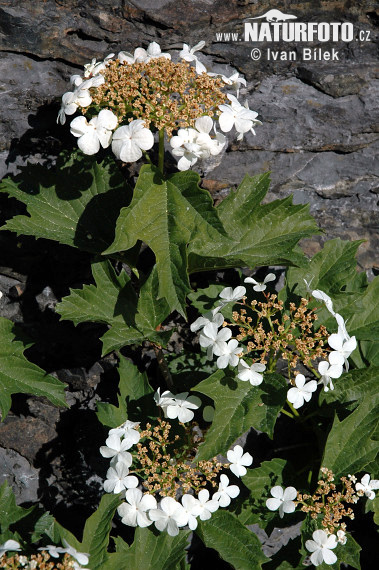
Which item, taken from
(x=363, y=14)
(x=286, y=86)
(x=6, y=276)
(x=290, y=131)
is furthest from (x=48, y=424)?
(x=363, y=14)

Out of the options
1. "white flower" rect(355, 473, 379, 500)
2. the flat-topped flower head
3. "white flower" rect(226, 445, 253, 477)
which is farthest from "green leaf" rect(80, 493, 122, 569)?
the flat-topped flower head

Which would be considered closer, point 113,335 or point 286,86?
point 113,335

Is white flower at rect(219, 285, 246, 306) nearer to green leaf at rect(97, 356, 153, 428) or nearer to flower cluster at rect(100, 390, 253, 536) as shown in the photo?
flower cluster at rect(100, 390, 253, 536)

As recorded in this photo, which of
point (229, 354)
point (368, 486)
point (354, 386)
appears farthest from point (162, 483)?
point (354, 386)

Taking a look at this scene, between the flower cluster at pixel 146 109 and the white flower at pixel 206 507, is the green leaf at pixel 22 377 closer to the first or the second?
the white flower at pixel 206 507

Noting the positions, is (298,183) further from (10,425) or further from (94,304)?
(10,425)

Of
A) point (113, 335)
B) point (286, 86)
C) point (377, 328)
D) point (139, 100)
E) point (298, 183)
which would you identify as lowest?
point (377, 328)

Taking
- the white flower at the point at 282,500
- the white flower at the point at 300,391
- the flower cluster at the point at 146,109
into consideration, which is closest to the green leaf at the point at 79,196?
the flower cluster at the point at 146,109
